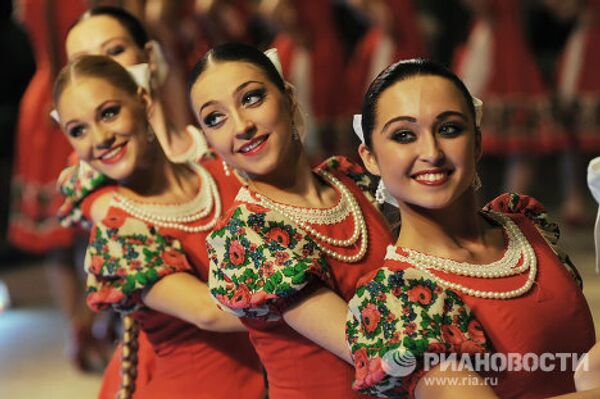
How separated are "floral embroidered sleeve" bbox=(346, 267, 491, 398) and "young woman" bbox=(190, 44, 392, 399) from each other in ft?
0.41

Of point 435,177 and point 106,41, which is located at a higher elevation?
point 435,177

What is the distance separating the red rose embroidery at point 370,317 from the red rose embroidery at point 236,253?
0.76 ft

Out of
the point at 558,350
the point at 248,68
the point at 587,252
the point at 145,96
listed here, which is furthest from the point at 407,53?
the point at 558,350

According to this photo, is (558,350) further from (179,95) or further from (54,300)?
(54,300)

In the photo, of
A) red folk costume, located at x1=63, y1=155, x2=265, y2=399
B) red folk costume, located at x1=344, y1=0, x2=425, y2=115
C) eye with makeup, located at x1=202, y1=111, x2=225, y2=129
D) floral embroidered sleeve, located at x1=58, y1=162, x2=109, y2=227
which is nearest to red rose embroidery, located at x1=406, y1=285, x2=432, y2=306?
eye with makeup, located at x1=202, y1=111, x2=225, y2=129

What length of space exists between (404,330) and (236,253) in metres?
0.32

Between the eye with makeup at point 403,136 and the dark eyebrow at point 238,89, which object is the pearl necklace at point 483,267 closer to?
the eye with makeup at point 403,136

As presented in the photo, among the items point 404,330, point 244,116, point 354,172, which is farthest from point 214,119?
point 404,330

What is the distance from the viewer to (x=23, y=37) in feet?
18.1

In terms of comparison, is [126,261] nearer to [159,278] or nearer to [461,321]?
[159,278]

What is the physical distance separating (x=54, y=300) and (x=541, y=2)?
2525 millimetres

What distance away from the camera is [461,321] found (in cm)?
151

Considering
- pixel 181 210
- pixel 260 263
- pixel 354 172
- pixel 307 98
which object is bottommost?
pixel 307 98

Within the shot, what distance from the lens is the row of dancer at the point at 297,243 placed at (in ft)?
5.06
